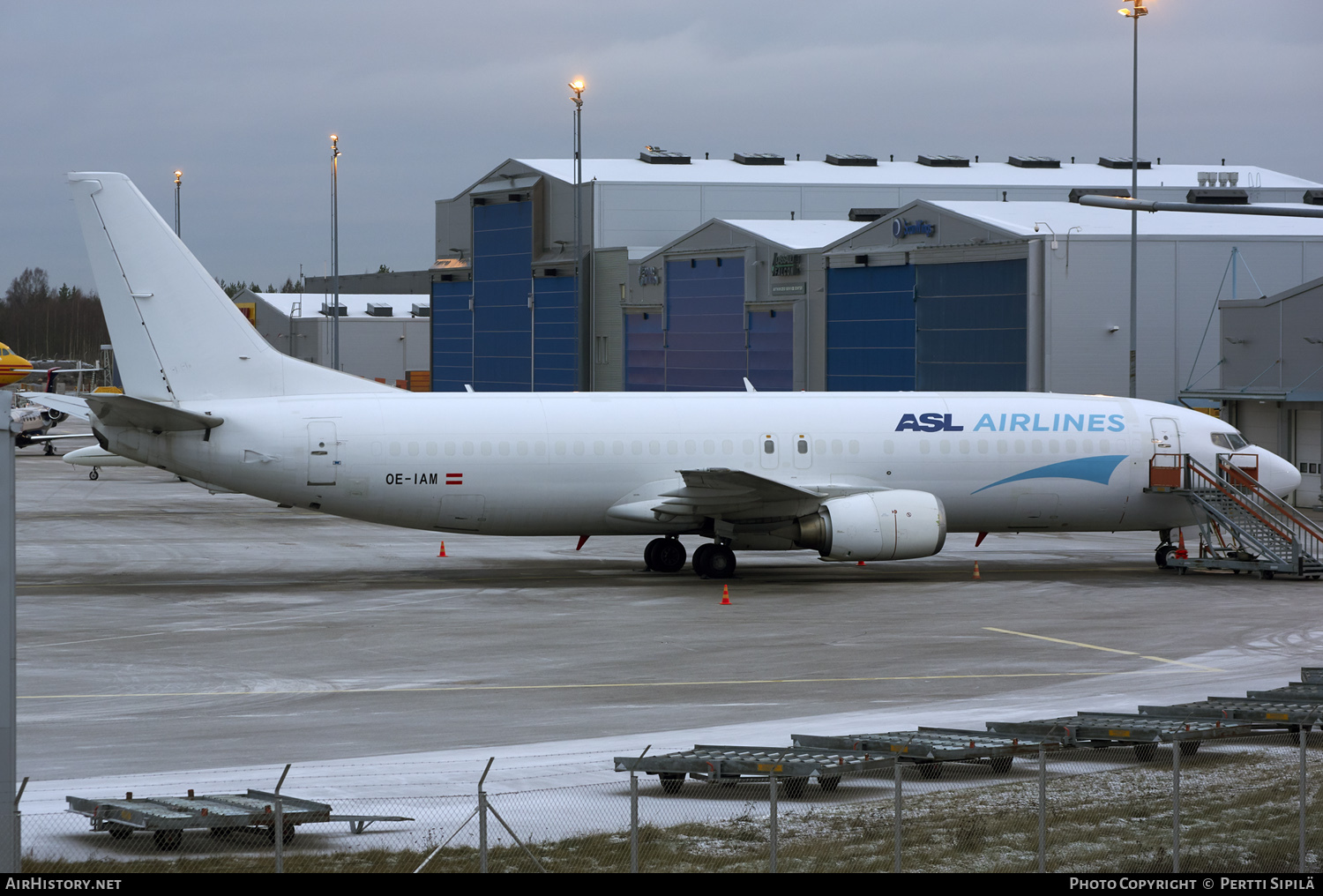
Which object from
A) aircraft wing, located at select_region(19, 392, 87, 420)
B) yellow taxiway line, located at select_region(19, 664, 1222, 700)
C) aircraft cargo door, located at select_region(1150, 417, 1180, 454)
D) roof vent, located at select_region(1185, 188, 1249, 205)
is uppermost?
roof vent, located at select_region(1185, 188, 1249, 205)

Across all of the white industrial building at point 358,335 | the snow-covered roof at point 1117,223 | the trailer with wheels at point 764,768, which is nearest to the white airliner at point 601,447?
the trailer with wheels at point 764,768

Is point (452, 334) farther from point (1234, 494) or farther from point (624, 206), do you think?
point (1234, 494)

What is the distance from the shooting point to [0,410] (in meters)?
10.8

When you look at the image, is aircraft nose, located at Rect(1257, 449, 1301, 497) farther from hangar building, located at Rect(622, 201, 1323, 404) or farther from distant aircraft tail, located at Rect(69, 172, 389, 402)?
distant aircraft tail, located at Rect(69, 172, 389, 402)

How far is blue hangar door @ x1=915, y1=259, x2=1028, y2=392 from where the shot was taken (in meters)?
55.6

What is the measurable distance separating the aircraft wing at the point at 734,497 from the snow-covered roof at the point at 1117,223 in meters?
26.3

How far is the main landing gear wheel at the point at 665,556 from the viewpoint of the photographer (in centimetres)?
3531

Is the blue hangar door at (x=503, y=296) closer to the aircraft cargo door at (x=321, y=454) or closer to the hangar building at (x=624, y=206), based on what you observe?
the hangar building at (x=624, y=206)

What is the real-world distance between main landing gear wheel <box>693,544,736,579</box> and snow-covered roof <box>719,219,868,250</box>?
122ft

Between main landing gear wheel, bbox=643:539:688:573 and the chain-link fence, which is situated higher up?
main landing gear wheel, bbox=643:539:688:573

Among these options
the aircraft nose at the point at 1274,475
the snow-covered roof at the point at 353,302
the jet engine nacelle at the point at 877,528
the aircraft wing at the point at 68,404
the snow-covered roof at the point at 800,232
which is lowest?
the jet engine nacelle at the point at 877,528

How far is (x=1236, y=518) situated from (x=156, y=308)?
2610cm

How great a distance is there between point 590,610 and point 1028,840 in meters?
17.3

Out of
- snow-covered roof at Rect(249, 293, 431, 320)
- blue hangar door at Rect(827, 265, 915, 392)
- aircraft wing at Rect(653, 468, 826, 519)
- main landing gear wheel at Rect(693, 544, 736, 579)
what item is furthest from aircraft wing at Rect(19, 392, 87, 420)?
snow-covered roof at Rect(249, 293, 431, 320)
